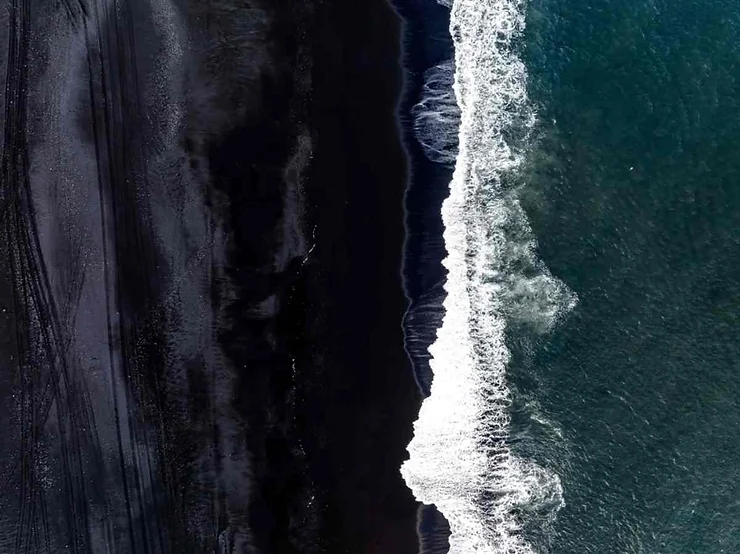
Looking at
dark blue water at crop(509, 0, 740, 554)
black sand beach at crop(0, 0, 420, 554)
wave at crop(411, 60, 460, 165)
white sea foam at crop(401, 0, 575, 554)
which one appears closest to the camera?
black sand beach at crop(0, 0, 420, 554)

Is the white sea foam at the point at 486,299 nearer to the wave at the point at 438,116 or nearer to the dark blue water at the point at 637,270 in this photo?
the wave at the point at 438,116

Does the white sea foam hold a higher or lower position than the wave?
lower

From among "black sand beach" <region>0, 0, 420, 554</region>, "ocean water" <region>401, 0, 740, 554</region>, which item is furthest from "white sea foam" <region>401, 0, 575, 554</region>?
"black sand beach" <region>0, 0, 420, 554</region>

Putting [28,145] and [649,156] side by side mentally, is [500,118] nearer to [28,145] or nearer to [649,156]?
[649,156]

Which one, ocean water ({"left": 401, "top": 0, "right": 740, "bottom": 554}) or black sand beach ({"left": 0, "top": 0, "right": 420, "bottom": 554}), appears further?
ocean water ({"left": 401, "top": 0, "right": 740, "bottom": 554})

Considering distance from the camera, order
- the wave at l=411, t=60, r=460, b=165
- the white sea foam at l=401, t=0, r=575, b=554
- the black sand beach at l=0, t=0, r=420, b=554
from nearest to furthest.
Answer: the black sand beach at l=0, t=0, r=420, b=554
the wave at l=411, t=60, r=460, b=165
the white sea foam at l=401, t=0, r=575, b=554

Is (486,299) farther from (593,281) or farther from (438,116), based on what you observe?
(438,116)

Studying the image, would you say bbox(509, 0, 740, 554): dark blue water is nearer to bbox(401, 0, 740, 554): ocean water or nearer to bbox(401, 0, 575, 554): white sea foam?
bbox(401, 0, 740, 554): ocean water

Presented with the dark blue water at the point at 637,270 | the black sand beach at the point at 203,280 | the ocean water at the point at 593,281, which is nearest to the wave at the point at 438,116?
the ocean water at the point at 593,281
